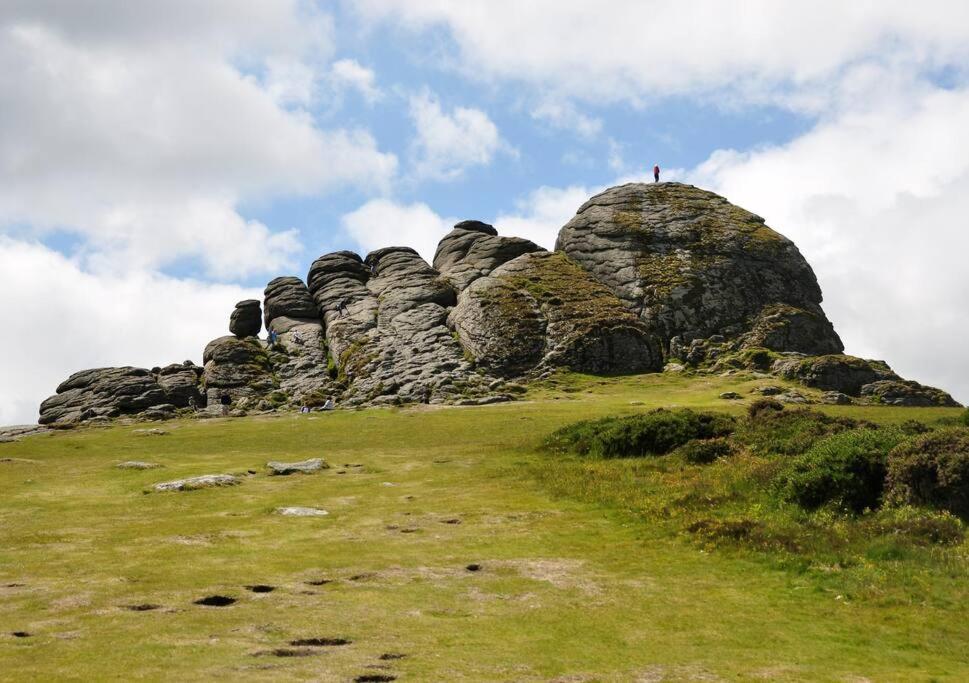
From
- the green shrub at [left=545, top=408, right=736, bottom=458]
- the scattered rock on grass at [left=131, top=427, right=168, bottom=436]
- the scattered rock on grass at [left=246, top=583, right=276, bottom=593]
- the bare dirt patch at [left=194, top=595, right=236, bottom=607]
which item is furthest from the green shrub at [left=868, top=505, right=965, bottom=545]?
the scattered rock on grass at [left=131, top=427, right=168, bottom=436]

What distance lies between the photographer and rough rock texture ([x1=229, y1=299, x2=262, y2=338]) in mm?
130750

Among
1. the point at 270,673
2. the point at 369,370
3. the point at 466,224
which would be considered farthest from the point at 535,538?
the point at 466,224

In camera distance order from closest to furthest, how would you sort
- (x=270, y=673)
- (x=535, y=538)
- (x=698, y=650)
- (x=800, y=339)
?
(x=270, y=673) → (x=698, y=650) → (x=535, y=538) → (x=800, y=339)

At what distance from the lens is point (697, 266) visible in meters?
121

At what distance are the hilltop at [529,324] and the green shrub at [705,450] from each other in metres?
41.5

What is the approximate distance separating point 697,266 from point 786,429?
78663 mm

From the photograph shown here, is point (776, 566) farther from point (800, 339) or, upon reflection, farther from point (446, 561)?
point (800, 339)

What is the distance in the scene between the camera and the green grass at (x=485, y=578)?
1773 cm

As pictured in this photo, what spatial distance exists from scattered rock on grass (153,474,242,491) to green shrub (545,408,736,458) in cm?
2025

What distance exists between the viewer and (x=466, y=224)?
151500 millimetres

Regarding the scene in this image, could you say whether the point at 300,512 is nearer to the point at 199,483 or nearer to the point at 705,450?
the point at 199,483

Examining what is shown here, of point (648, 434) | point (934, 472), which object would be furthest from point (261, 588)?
point (648, 434)

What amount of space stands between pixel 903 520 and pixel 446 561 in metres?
16.0

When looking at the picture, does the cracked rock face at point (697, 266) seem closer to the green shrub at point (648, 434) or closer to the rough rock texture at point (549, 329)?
the rough rock texture at point (549, 329)
